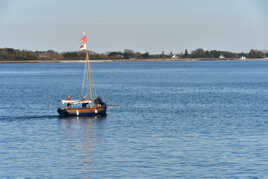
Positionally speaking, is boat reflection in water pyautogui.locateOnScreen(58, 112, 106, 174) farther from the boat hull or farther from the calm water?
the boat hull

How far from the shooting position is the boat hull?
66625mm

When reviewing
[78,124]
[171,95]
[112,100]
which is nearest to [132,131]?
[78,124]

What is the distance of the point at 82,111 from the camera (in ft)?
219

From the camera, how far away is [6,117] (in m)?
67.4

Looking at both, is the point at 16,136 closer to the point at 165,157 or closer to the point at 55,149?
the point at 55,149

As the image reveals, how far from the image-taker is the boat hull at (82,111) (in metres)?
66.6

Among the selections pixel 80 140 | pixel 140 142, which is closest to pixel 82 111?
pixel 80 140

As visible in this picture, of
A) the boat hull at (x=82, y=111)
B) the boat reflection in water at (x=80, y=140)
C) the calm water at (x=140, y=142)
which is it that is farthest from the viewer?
the boat hull at (x=82, y=111)

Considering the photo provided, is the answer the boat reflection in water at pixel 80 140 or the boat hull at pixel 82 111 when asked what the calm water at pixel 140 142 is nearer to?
the boat reflection in water at pixel 80 140

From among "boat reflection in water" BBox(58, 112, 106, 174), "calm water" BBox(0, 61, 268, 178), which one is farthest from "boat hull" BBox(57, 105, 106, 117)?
"calm water" BBox(0, 61, 268, 178)

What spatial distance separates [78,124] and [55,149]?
1625 cm

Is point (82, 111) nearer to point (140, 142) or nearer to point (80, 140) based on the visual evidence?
point (80, 140)

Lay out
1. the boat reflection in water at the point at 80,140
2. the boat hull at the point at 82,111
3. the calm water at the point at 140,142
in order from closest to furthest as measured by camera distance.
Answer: the calm water at the point at 140,142, the boat reflection in water at the point at 80,140, the boat hull at the point at 82,111

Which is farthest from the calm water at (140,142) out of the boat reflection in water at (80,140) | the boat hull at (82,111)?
the boat hull at (82,111)
